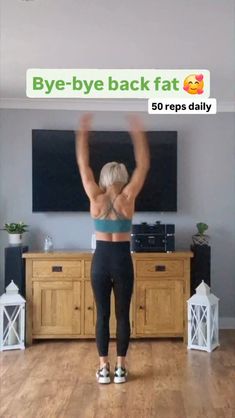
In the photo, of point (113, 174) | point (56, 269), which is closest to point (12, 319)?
point (56, 269)

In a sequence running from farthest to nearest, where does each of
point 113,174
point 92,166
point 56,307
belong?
point 92,166, point 56,307, point 113,174

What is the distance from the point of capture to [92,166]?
4113 millimetres

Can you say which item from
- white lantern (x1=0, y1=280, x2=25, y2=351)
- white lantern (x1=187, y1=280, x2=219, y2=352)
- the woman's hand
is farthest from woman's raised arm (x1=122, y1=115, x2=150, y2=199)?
white lantern (x1=0, y1=280, x2=25, y2=351)

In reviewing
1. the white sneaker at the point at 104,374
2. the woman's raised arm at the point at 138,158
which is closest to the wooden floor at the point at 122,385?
the white sneaker at the point at 104,374

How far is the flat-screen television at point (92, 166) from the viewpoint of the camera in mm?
4102

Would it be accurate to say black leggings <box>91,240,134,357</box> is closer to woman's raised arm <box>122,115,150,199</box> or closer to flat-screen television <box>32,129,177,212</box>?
woman's raised arm <box>122,115,150,199</box>

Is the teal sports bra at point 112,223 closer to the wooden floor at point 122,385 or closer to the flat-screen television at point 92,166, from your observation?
the wooden floor at point 122,385

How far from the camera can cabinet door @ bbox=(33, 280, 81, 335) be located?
3.82 metres

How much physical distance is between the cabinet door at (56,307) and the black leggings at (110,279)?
0.91 metres

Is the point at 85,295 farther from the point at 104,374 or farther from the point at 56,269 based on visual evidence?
the point at 104,374

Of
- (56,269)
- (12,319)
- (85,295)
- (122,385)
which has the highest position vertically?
(56,269)

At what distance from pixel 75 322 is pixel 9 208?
1235 mm

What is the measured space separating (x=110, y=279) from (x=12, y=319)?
1247 mm

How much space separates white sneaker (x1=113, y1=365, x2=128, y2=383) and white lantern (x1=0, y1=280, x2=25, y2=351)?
106cm
